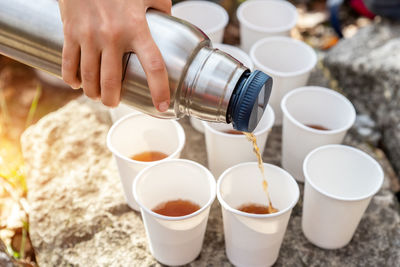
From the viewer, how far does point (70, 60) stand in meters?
1.09

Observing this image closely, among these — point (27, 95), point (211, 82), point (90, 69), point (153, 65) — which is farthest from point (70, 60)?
point (27, 95)

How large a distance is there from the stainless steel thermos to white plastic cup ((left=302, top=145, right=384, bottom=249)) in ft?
1.20

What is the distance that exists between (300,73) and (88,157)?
0.74 meters

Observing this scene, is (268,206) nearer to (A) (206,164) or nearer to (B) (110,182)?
(A) (206,164)

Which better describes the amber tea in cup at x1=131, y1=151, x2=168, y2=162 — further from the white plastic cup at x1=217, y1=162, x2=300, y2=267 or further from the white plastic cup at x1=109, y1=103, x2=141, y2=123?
the white plastic cup at x1=217, y1=162, x2=300, y2=267

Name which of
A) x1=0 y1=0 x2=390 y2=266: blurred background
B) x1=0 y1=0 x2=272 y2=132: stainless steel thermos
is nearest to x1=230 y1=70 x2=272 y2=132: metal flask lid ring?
x1=0 y1=0 x2=272 y2=132: stainless steel thermos

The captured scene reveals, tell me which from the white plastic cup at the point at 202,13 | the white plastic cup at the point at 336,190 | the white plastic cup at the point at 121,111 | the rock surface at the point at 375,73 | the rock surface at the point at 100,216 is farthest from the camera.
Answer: the white plastic cup at the point at 202,13

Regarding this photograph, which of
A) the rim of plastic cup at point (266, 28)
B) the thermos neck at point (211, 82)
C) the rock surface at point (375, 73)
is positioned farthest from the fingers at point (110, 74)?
the rock surface at point (375, 73)

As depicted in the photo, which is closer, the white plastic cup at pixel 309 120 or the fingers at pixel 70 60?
the fingers at pixel 70 60

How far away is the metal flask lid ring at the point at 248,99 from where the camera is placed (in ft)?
3.41

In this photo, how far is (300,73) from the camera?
5.55 feet

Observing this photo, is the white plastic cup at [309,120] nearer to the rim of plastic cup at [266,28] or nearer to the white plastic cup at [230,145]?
the white plastic cup at [230,145]

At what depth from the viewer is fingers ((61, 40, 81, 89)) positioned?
107 centimetres

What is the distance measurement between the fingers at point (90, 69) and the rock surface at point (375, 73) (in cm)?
113
